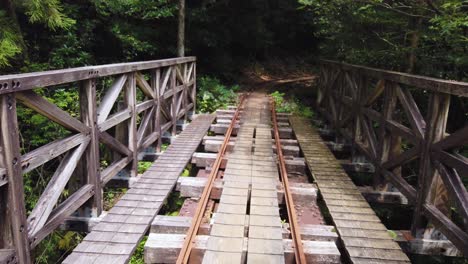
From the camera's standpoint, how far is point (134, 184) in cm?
511

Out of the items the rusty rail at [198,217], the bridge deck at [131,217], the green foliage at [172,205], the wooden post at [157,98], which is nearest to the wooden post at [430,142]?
the rusty rail at [198,217]

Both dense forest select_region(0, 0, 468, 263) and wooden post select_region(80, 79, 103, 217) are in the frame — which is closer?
wooden post select_region(80, 79, 103, 217)

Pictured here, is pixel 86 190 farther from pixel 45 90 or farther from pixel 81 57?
pixel 81 57

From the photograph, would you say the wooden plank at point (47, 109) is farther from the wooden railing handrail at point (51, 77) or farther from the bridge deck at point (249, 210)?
the bridge deck at point (249, 210)

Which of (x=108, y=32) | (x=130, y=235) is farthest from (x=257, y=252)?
(x=108, y=32)

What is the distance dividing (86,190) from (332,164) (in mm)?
4005

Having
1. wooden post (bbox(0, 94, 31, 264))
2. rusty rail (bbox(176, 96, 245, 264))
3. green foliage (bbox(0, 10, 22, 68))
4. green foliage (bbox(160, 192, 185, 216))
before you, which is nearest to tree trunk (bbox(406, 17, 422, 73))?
rusty rail (bbox(176, 96, 245, 264))

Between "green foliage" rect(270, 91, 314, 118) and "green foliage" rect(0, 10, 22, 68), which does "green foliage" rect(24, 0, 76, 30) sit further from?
"green foliage" rect(270, 91, 314, 118)

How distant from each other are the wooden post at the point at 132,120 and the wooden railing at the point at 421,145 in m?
3.56

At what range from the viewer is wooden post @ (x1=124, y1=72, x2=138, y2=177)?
5311 millimetres

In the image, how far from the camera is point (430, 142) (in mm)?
4070

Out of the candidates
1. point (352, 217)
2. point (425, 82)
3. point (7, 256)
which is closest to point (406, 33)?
point (425, 82)

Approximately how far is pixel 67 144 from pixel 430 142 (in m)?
3.64

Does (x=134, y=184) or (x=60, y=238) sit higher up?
(x=134, y=184)
